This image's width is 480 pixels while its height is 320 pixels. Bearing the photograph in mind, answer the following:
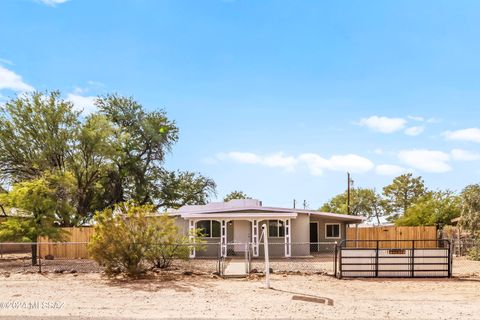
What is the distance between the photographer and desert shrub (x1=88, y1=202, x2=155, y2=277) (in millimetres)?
15203

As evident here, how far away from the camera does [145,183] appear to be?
41875 millimetres

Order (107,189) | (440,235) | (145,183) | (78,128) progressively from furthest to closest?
Result: (145,183), (107,189), (78,128), (440,235)

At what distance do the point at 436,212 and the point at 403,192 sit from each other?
3242 centimetres

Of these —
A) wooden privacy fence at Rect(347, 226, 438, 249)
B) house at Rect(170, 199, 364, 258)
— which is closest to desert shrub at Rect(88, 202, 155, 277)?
house at Rect(170, 199, 364, 258)

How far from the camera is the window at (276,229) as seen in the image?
26672 mm

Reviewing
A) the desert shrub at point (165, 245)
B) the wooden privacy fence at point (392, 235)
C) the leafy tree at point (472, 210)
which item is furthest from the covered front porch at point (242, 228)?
the leafy tree at point (472, 210)

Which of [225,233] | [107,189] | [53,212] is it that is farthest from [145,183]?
[53,212]

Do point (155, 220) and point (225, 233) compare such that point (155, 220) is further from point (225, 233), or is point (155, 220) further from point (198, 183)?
point (198, 183)

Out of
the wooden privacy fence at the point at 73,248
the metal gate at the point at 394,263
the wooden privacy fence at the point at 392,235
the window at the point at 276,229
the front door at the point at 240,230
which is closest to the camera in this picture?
the metal gate at the point at 394,263

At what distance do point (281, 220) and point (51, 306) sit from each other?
1739 centimetres

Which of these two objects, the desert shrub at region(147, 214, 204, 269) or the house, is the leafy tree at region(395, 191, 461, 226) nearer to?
the house

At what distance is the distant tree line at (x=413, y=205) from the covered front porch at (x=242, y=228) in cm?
1052

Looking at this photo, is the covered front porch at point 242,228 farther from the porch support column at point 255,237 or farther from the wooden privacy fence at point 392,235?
the wooden privacy fence at point 392,235

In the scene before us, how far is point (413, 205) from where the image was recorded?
1866 inches
